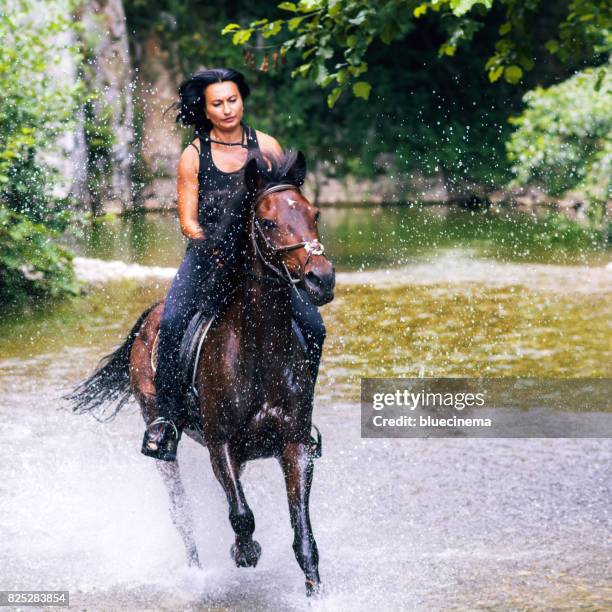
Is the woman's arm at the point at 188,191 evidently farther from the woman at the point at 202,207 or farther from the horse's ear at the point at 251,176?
the horse's ear at the point at 251,176

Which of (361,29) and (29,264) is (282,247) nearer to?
(361,29)

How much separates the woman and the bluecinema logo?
11.4 ft

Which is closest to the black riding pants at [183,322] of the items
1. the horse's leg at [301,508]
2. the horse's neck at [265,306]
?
the horse's neck at [265,306]

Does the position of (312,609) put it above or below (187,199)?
below

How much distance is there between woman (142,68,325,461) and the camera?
17.6 feet

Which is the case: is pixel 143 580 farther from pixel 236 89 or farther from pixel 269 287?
pixel 236 89

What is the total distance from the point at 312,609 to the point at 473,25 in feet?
14.8

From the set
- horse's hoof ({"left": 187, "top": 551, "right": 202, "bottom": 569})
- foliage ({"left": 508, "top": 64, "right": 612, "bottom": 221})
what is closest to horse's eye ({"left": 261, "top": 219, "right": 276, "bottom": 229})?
horse's hoof ({"left": 187, "top": 551, "right": 202, "bottom": 569})

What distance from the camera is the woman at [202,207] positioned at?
5352 millimetres

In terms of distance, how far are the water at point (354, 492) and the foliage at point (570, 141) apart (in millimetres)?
3750

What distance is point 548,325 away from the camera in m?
11.7

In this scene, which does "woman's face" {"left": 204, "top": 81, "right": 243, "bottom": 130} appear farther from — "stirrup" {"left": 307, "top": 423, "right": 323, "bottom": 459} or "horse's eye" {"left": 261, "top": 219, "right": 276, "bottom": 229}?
"stirrup" {"left": 307, "top": 423, "right": 323, "bottom": 459}

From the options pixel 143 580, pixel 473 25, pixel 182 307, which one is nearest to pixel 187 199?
pixel 182 307

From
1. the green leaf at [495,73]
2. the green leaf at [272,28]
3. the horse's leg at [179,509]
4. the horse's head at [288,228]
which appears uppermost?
the green leaf at [272,28]
